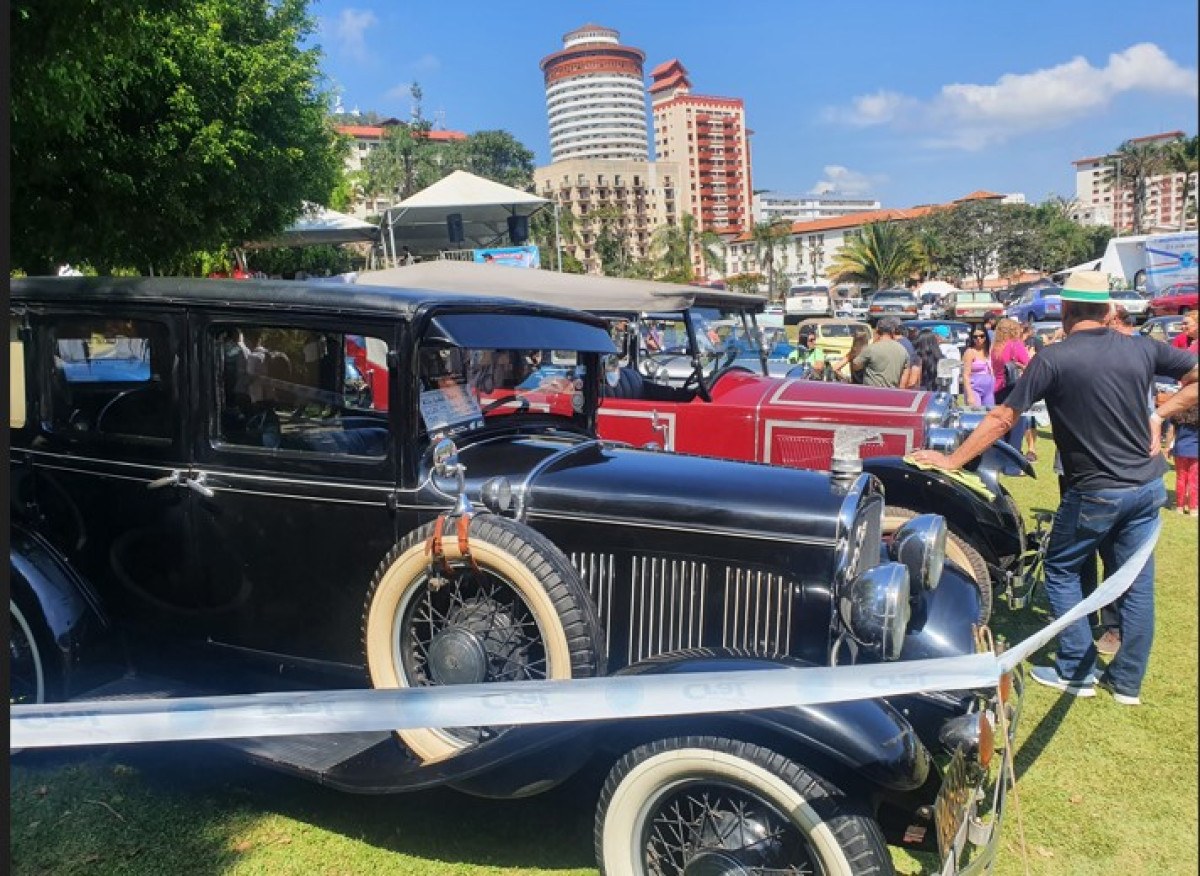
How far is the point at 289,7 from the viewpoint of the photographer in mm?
16000

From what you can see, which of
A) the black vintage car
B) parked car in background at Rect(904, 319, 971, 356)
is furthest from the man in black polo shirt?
parked car in background at Rect(904, 319, 971, 356)

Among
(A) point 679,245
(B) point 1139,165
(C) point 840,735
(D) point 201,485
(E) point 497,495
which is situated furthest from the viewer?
(A) point 679,245

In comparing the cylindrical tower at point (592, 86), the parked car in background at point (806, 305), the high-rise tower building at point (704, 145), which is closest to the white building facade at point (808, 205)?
the high-rise tower building at point (704, 145)

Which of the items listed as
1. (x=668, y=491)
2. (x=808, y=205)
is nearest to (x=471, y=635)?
(x=668, y=491)

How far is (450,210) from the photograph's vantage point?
2180cm

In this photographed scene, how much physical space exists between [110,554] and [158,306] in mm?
→ 976

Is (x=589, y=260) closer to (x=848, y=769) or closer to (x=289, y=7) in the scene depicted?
(x=289, y=7)

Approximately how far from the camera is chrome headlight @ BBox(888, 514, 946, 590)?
3133mm

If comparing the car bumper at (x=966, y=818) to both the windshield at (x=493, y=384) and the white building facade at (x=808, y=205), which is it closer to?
the windshield at (x=493, y=384)

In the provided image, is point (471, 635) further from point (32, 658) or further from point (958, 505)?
point (958, 505)

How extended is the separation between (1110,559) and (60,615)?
14.2ft

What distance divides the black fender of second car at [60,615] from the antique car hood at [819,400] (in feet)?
13.3

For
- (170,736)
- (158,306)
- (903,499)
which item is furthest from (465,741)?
(903,499)

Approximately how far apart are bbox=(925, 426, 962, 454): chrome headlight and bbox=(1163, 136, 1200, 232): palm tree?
418 cm
